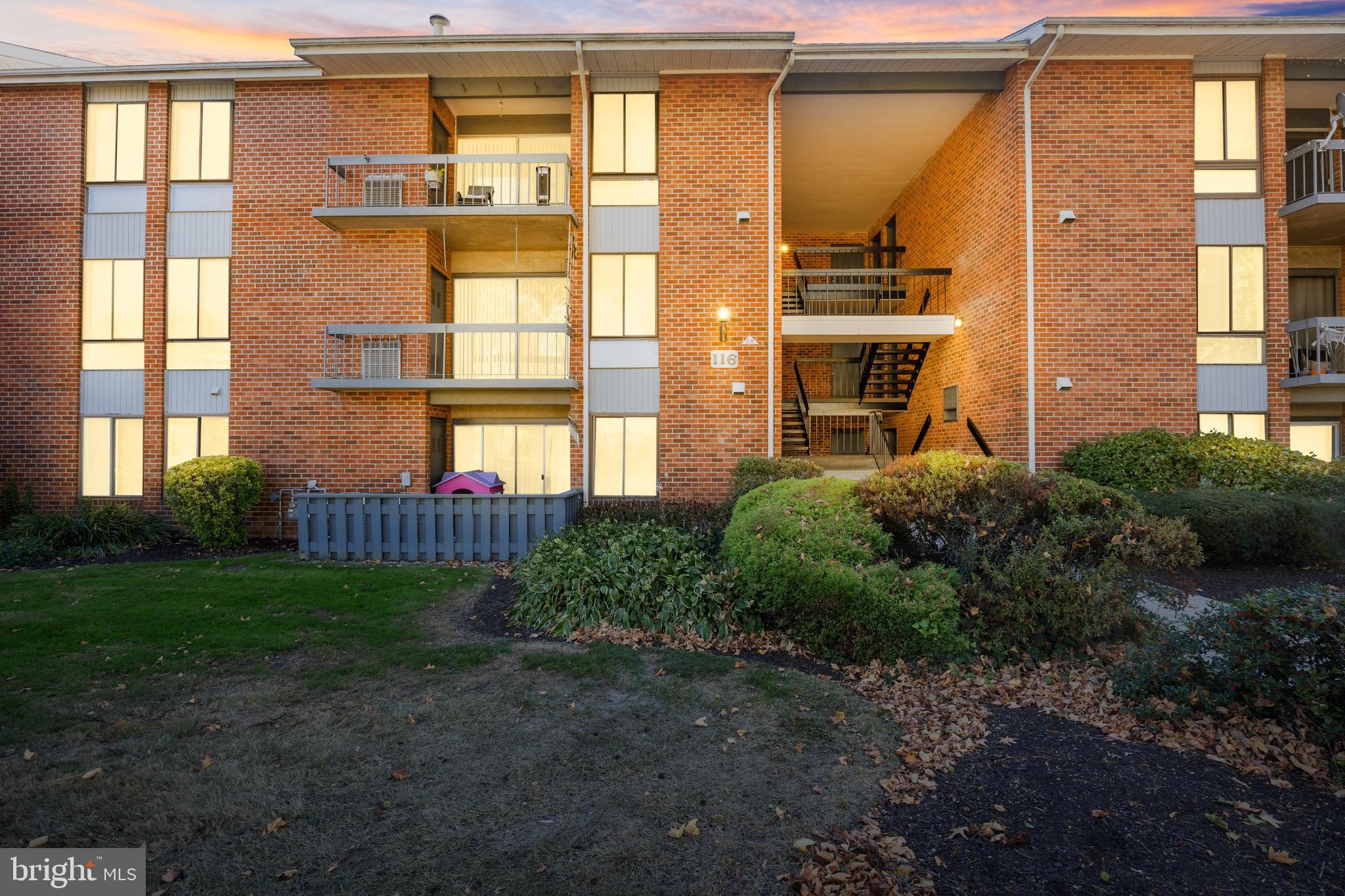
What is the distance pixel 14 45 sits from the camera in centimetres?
2652

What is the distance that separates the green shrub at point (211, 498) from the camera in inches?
455

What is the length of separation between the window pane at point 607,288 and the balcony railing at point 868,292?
14.2 ft

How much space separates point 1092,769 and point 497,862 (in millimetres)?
3214

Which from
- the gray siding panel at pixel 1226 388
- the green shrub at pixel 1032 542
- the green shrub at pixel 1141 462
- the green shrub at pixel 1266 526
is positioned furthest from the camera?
the gray siding panel at pixel 1226 388

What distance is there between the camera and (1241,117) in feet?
41.2

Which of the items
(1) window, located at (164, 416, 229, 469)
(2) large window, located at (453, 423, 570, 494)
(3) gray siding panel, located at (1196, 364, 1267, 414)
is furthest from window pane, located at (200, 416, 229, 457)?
(3) gray siding panel, located at (1196, 364, 1267, 414)

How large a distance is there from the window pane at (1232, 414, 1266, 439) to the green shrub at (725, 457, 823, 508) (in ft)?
25.6

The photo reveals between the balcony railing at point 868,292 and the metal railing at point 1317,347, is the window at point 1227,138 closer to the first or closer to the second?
the metal railing at point 1317,347

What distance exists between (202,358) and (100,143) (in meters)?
4.72

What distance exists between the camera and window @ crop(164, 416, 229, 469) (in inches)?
521

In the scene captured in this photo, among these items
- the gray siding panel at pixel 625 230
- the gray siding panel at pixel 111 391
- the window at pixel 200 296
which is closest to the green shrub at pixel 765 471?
the gray siding panel at pixel 625 230

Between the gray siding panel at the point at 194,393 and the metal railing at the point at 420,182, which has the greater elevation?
the metal railing at the point at 420,182

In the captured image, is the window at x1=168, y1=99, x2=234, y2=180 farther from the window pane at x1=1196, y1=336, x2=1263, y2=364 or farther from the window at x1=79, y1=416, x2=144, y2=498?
the window pane at x1=1196, y1=336, x2=1263, y2=364

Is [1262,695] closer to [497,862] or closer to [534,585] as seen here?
[497,862]
